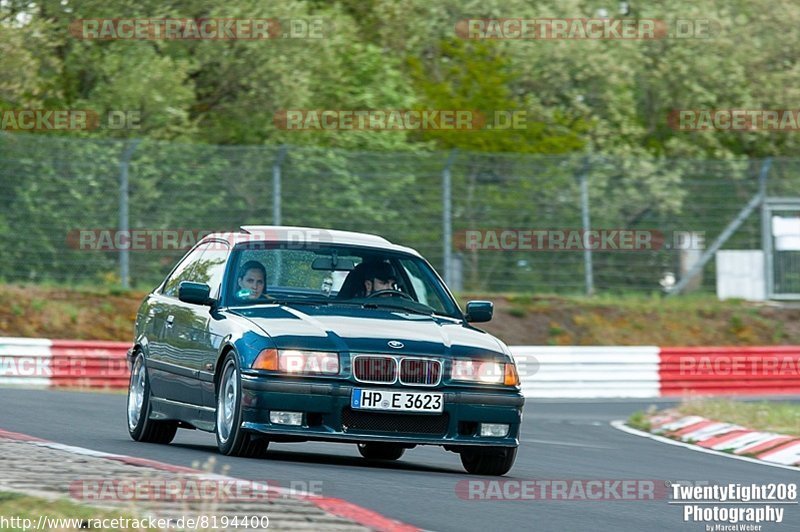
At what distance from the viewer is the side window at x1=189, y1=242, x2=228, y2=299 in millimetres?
10484

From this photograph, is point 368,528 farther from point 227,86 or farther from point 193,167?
point 227,86

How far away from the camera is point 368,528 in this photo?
630 cm

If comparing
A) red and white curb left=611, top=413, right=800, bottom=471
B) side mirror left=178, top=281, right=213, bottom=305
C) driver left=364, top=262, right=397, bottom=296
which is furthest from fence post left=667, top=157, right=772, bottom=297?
side mirror left=178, top=281, right=213, bottom=305

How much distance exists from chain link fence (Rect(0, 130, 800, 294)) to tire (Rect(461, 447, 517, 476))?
15199 millimetres

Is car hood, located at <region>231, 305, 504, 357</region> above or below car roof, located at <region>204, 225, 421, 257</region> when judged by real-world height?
below

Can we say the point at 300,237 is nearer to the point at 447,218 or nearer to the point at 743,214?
the point at 447,218

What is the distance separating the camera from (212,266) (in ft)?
35.3

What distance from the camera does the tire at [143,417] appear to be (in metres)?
11.0

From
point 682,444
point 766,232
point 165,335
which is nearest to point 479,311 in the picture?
point 165,335

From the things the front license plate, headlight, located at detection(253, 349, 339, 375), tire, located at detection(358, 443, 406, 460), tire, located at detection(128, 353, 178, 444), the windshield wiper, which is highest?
the windshield wiper

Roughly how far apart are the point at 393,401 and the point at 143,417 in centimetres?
247

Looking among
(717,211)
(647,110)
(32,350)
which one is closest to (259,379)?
(32,350)

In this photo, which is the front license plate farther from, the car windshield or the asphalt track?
the car windshield

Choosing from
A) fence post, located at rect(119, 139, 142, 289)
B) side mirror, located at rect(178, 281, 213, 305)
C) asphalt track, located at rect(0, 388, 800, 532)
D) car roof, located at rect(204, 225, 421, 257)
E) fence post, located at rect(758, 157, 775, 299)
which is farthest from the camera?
fence post, located at rect(758, 157, 775, 299)
